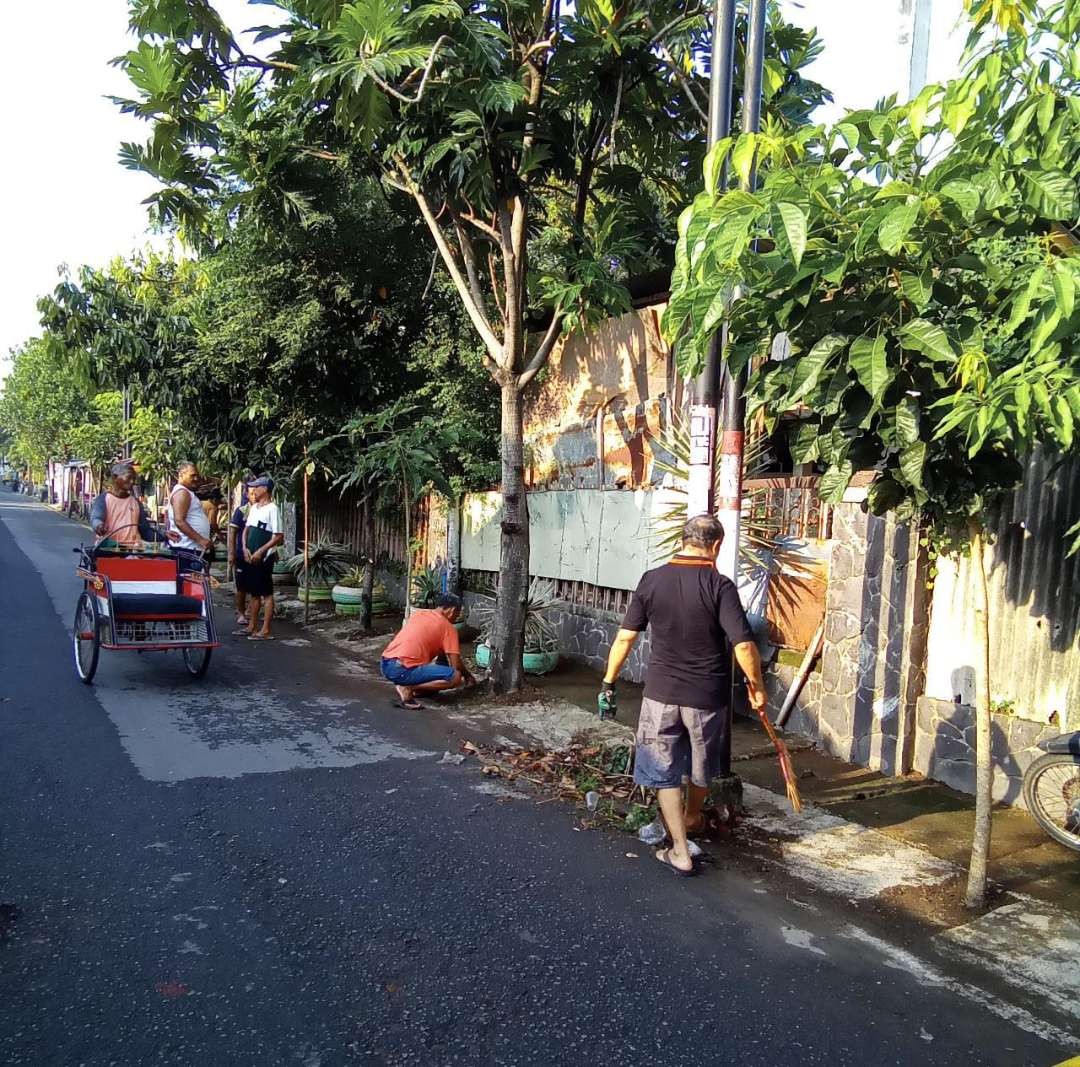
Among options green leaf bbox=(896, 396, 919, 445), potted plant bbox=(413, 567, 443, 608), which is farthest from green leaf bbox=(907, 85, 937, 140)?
potted plant bbox=(413, 567, 443, 608)

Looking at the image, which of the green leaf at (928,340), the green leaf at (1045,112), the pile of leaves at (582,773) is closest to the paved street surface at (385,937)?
the pile of leaves at (582,773)

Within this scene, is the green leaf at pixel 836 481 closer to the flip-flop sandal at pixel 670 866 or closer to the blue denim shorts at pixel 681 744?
the blue denim shorts at pixel 681 744

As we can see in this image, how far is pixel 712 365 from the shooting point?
5473mm

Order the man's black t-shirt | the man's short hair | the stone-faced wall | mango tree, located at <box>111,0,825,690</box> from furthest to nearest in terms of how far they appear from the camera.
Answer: mango tree, located at <box>111,0,825,690</box> → the stone-faced wall → the man's short hair → the man's black t-shirt

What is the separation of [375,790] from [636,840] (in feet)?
5.55

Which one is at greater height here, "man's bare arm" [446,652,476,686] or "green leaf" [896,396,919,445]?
"green leaf" [896,396,919,445]

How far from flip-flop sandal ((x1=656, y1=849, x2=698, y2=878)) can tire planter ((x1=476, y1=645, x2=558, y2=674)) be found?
4498 mm

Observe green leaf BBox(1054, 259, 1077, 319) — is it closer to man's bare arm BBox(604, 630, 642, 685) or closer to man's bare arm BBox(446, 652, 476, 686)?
man's bare arm BBox(604, 630, 642, 685)

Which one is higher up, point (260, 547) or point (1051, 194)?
point (1051, 194)

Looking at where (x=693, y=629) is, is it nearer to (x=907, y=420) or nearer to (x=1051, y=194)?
(x=907, y=420)

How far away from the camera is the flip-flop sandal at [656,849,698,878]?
15.1 ft

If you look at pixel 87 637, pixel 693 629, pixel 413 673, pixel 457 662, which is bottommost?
pixel 413 673

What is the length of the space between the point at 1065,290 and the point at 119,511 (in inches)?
336

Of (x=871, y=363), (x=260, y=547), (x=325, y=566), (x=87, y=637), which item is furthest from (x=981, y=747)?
(x=325, y=566)
